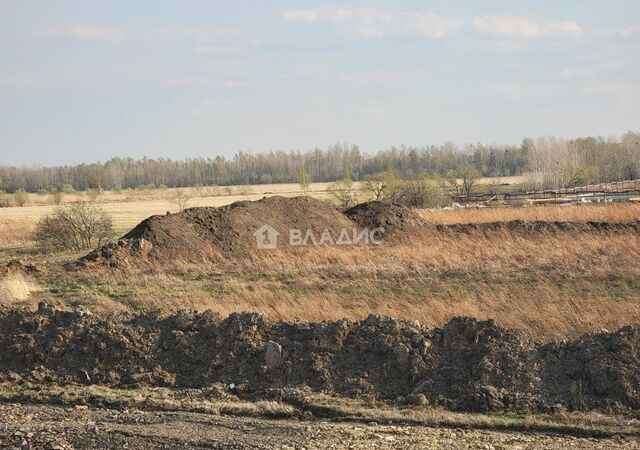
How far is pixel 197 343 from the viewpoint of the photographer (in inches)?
432

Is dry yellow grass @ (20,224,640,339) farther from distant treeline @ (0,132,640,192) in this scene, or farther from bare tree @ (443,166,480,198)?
distant treeline @ (0,132,640,192)

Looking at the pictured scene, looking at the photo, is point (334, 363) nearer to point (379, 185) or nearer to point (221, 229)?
point (221, 229)

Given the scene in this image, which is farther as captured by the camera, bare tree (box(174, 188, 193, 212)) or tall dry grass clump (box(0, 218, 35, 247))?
bare tree (box(174, 188, 193, 212))

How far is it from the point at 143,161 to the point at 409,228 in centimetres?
15574

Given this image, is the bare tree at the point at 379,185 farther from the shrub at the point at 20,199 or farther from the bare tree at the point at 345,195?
the shrub at the point at 20,199

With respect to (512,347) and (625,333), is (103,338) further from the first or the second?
(625,333)

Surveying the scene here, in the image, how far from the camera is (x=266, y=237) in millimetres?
26578

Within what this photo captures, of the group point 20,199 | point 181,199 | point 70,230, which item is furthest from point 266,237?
point 20,199

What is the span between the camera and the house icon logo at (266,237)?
25922 millimetres

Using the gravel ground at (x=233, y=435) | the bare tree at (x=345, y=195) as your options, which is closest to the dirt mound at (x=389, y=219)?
the bare tree at (x=345, y=195)

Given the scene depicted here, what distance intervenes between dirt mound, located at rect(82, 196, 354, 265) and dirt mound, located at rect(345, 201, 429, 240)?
2.48 feet

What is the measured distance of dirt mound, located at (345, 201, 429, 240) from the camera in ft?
93.4

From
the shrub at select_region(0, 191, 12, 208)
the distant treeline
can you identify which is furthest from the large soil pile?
the distant treeline

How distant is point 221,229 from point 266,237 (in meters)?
1.65
